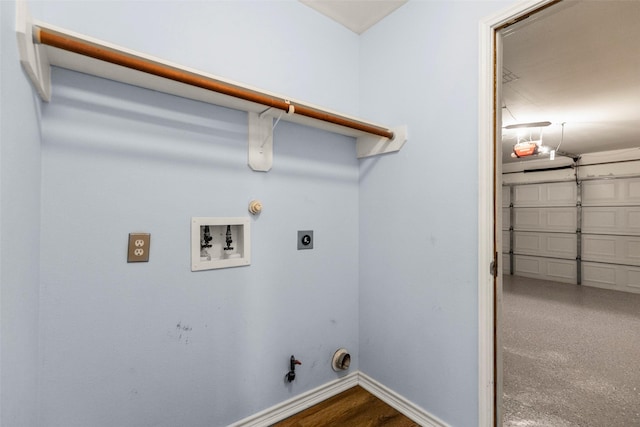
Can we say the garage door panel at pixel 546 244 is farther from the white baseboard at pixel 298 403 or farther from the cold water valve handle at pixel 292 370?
the cold water valve handle at pixel 292 370

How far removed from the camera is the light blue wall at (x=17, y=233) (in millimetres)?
674

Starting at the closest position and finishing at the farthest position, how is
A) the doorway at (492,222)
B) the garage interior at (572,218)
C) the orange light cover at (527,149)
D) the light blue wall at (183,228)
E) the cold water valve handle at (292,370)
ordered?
the light blue wall at (183,228), the doorway at (492,222), the cold water valve handle at (292,370), the garage interior at (572,218), the orange light cover at (527,149)

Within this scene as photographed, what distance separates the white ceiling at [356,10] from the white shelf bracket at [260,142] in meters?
0.85

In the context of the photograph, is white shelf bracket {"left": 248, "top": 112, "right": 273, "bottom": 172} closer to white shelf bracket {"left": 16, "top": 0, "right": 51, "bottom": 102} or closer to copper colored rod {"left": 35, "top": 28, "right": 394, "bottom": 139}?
copper colored rod {"left": 35, "top": 28, "right": 394, "bottom": 139}

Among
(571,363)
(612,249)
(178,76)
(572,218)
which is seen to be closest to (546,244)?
(572,218)

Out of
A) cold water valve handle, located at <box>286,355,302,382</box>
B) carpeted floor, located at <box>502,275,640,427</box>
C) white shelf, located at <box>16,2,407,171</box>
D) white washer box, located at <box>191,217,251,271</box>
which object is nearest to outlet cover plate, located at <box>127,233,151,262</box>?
white washer box, located at <box>191,217,251,271</box>

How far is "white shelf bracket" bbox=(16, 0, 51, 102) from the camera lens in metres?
0.76

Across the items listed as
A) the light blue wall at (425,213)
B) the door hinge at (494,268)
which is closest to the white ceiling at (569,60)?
the light blue wall at (425,213)

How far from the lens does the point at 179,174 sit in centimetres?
131

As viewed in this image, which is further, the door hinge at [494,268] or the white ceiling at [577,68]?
the white ceiling at [577,68]

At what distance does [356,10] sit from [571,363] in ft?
10.8

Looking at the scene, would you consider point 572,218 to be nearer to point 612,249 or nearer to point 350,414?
point 612,249

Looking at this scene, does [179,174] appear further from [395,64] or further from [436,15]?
[436,15]

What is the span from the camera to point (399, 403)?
5.51 ft
